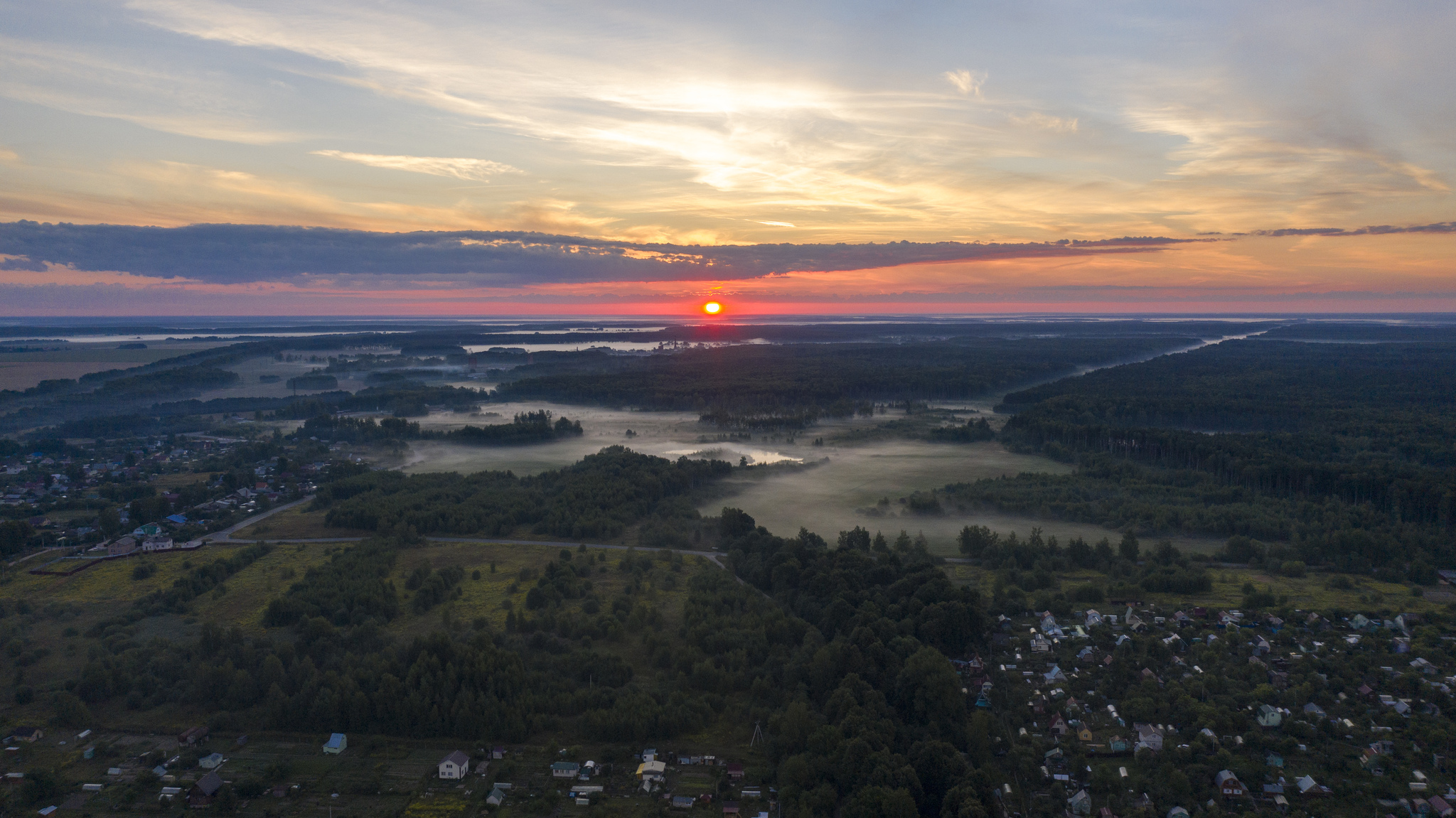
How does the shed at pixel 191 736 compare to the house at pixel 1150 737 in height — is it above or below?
below

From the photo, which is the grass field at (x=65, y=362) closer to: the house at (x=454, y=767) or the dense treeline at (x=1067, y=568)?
the house at (x=454, y=767)

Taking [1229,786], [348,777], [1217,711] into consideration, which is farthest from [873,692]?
[348,777]

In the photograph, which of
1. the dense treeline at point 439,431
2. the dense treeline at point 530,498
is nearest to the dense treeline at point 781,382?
the dense treeline at point 439,431

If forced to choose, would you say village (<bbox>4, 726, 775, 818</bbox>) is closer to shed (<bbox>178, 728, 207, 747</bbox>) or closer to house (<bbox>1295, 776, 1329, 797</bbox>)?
shed (<bbox>178, 728, 207, 747</bbox>)

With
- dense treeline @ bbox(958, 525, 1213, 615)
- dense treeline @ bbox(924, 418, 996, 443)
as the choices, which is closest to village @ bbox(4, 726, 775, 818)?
dense treeline @ bbox(958, 525, 1213, 615)

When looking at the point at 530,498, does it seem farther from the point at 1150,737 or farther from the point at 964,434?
the point at 964,434

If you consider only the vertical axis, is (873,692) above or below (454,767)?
above

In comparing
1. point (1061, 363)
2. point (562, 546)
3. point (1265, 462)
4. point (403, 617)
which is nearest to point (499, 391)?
point (562, 546)
